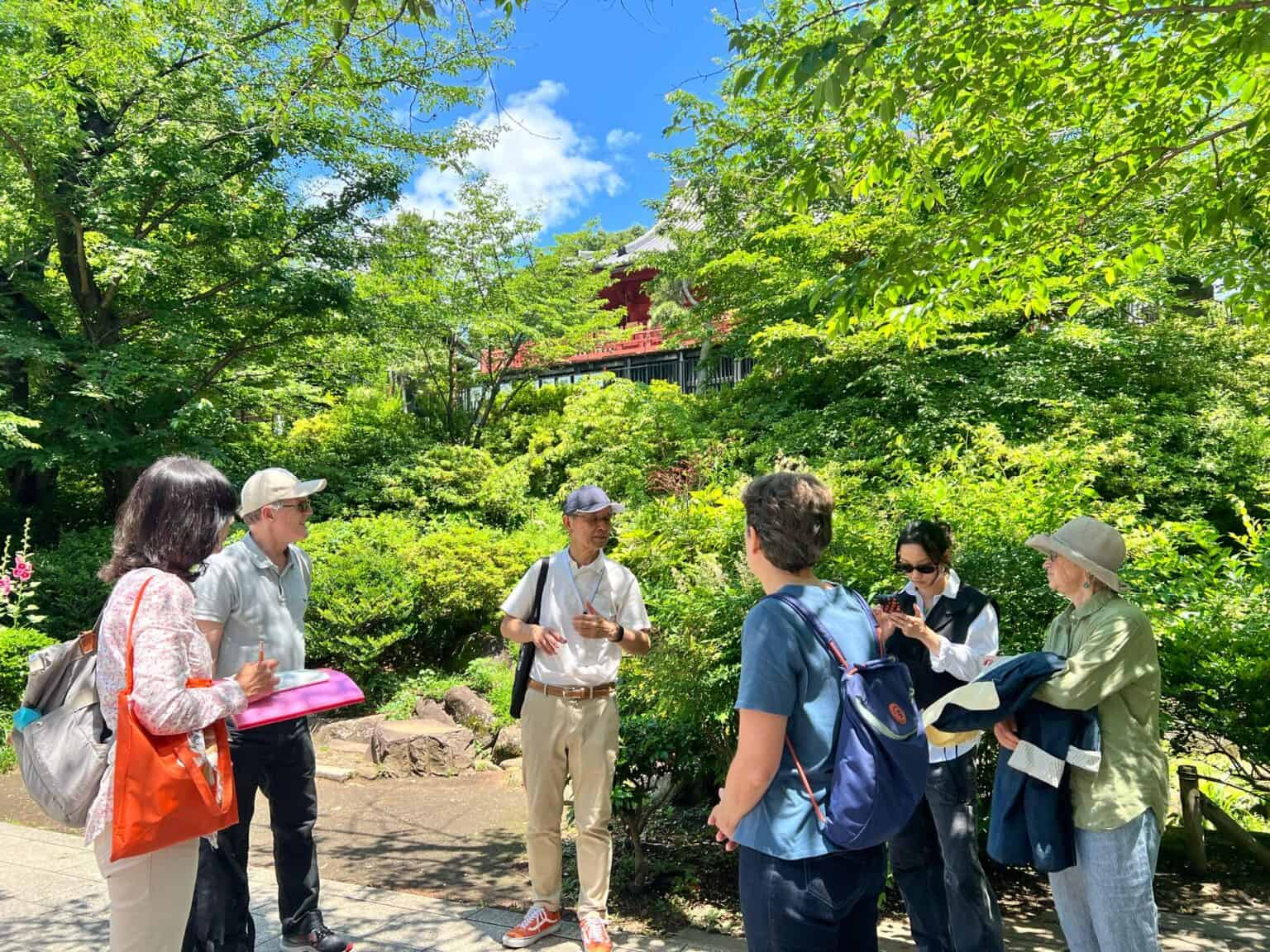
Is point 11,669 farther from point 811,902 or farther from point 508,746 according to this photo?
point 811,902

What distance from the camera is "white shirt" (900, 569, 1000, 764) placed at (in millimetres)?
3062

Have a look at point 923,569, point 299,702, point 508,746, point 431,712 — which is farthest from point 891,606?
point 431,712

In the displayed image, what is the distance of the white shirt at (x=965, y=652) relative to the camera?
3062mm

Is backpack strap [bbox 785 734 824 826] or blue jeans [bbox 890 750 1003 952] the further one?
blue jeans [bbox 890 750 1003 952]

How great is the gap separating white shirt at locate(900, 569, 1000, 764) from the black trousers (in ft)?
8.25

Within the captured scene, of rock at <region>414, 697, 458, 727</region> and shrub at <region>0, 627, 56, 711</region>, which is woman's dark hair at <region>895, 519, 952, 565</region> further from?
shrub at <region>0, 627, 56, 711</region>

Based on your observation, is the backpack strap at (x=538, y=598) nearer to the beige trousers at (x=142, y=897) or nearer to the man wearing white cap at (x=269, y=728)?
the man wearing white cap at (x=269, y=728)

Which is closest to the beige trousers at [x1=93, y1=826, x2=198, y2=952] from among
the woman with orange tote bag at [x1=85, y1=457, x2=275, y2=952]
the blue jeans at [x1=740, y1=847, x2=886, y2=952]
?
the woman with orange tote bag at [x1=85, y1=457, x2=275, y2=952]

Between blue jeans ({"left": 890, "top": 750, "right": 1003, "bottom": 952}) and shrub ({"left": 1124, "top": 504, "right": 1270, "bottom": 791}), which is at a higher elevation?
shrub ({"left": 1124, "top": 504, "right": 1270, "bottom": 791})

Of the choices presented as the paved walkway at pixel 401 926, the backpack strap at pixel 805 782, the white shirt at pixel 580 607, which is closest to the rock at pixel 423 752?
the paved walkway at pixel 401 926

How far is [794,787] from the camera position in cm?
198

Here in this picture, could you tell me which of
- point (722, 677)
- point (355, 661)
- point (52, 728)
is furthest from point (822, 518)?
point (355, 661)

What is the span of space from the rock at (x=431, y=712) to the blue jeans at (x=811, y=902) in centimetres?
633

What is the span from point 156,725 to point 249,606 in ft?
3.38
